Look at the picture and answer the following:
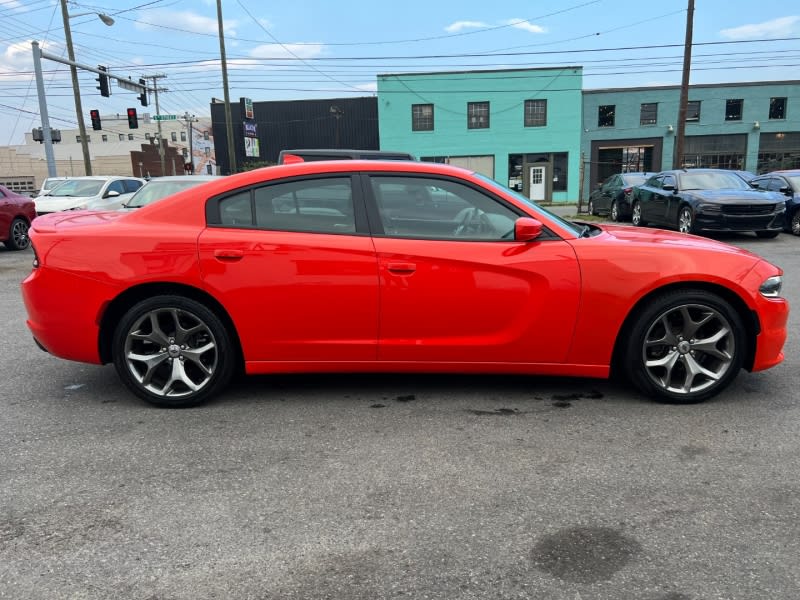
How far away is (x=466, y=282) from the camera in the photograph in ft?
12.0

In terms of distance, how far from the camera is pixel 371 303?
369 centimetres

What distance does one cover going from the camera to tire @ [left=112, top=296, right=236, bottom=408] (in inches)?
149

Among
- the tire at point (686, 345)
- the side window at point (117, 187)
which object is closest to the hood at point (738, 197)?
the tire at point (686, 345)

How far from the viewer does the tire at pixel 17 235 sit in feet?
42.0

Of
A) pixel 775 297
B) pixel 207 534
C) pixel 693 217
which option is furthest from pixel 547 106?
pixel 207 534

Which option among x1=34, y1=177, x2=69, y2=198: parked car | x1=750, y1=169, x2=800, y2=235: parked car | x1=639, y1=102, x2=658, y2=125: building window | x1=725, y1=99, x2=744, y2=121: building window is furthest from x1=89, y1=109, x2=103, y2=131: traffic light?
x1=725, y1=99, x2=744, y2=121: building window

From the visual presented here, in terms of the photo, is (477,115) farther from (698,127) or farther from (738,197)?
(738,197)

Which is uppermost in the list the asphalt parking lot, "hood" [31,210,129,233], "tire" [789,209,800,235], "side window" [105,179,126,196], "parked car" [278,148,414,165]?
"parked car" [278,148,414,165]

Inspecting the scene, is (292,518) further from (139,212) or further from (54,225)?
(54,225)

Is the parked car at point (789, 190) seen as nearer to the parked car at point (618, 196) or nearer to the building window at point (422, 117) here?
the parked car at point (618, 196)

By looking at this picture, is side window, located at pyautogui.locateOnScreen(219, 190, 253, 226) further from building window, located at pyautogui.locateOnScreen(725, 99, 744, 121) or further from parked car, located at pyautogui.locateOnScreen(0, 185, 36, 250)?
building window, located at pyautogui.locateOnScreen(725, 99, 744, 121)

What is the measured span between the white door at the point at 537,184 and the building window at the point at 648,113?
6.89 m

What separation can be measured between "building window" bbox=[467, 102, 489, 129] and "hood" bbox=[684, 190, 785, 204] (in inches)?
969

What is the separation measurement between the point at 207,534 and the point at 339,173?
7.40ft
